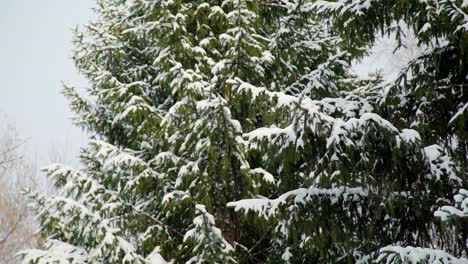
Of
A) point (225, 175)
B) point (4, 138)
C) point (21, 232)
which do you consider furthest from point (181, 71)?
point (21, 232)

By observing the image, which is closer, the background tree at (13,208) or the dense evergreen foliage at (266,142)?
the dense evergreen foliage at (266,142)

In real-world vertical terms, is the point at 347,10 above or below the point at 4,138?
below

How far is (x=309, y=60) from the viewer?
668cm

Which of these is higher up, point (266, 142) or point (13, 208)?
point (266, 142)

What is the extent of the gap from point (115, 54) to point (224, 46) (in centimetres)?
190

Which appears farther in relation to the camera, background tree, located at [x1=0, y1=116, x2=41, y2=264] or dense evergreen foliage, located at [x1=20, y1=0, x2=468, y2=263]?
background tree, located at [x1=0, y1=116, x2=41, y2=264]

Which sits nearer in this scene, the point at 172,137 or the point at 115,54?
the point at 172,137

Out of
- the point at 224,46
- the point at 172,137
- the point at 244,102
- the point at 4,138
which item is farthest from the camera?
the point at 4,138

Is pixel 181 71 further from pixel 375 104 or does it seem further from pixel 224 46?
pixel 375 104

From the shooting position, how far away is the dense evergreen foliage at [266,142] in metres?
3.60

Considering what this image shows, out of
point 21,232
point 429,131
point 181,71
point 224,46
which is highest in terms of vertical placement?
point 224,46

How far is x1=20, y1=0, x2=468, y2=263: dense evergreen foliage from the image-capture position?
360 centimetres

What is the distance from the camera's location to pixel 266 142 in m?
3.68

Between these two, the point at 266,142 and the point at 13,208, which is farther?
the point at 13,208
